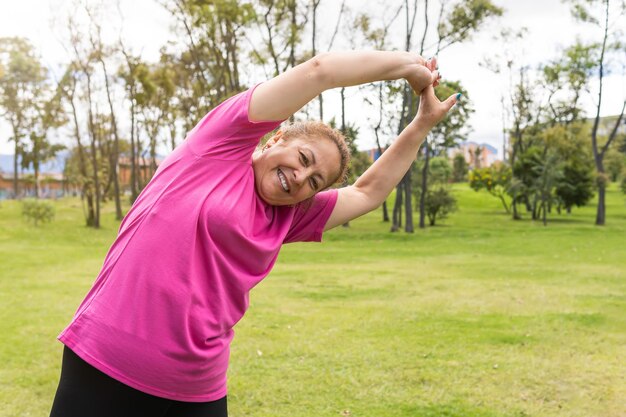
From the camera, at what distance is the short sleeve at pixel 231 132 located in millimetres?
1711

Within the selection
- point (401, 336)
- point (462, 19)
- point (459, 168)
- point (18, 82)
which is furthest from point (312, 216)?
point (459, 168)

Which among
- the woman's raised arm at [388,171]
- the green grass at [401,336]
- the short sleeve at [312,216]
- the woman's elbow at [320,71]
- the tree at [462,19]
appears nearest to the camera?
the woman's elbow at [320,71]

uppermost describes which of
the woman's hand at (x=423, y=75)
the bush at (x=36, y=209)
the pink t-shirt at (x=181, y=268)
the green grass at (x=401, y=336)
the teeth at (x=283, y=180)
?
the woman's hand at (x=423, y=75)

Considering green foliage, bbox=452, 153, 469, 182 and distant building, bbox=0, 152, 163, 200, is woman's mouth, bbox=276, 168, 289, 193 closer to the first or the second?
distant building, bbox=0, 152, 163, 200

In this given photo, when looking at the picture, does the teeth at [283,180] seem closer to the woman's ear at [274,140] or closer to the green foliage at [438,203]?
the woman's ear at [274,140]

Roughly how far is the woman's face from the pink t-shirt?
0.07 meters

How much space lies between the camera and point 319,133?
194cm

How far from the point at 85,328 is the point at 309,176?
733 mm

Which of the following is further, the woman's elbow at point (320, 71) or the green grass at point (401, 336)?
the green grass at point (401, 336)

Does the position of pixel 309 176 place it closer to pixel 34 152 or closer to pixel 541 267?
pixel 541 267

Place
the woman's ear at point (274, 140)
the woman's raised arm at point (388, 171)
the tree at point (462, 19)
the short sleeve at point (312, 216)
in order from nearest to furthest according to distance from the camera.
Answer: the woman's ear at point (274, 140) → the short sleeve at point (312, 216) → the woman's raised arm at point (388, 171) → the tree at point (462, 19)

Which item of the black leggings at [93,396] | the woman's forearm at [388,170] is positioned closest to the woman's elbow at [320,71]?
the woman's forearm at [388,170]

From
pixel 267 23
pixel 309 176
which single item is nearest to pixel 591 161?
pixel 267 23

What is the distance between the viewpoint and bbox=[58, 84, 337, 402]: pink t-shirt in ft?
5.49
